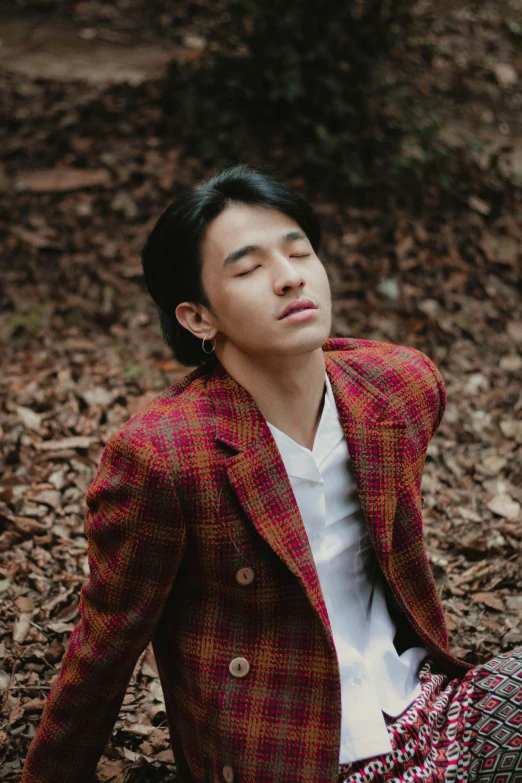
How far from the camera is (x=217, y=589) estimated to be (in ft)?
6.85

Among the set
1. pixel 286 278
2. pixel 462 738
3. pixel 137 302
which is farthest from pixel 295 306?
pixel 137 302

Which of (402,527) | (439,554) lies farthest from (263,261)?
(439,554)

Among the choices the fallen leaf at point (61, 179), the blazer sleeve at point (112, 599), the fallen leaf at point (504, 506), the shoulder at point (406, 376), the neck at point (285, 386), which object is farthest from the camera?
the fallen leaf at point (61, 179)

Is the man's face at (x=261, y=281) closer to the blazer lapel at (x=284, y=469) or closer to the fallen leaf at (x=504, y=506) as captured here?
the blazer lapel at (x=284, y=469)

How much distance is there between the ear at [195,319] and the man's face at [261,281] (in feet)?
0.11

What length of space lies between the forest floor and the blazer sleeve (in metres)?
0.59

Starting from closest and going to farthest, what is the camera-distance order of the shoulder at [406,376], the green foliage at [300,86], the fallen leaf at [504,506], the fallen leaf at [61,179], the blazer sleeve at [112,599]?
the blazer sleeve at [112,599], the shoulder at [406,376], the fallen leaf at [504,506], the green foliage at [300,86], the fallen leaf at [61,179]

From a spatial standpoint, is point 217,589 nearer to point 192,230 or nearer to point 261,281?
point 261,281

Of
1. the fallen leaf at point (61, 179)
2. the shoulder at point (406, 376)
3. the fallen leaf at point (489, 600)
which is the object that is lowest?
the fallen leaf at point (489, 600)

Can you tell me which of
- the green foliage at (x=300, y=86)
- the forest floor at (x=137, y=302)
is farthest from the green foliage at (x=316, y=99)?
the forest floor at (x=137, y=302)

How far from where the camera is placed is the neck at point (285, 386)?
220 centimetres

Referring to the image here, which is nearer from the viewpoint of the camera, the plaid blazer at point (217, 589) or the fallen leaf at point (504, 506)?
the plaid blazer at point (217, 589)

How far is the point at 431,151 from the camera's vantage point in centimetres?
596

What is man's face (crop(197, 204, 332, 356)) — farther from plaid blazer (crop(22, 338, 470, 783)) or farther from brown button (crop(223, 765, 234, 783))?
brown button (crop(223, 765, 234, 783))
